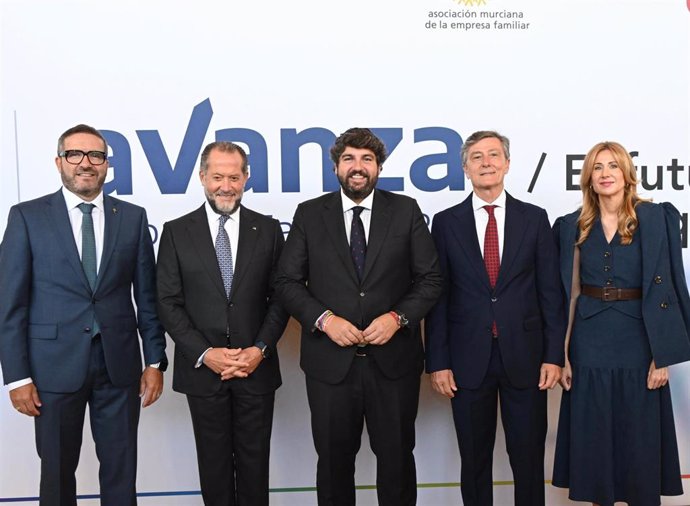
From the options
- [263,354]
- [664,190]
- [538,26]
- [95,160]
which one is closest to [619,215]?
[664,190]

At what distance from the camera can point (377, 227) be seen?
104 inches

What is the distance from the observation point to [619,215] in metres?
2.70

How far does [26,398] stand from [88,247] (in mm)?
628

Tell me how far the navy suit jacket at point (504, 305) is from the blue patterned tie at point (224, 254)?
877 millimetres

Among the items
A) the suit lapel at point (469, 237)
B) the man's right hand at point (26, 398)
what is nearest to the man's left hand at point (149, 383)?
the man's right hand at point (26, 398)

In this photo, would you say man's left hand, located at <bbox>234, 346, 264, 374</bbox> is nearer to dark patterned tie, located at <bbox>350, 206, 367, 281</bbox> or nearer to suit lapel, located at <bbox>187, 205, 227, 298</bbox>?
suit lapel, located at <bbox>187, 205, 227, 298</bbox>

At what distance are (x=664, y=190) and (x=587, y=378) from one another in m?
1.45

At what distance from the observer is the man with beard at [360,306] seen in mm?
2584

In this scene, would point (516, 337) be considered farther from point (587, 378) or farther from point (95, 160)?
point (95, 160)

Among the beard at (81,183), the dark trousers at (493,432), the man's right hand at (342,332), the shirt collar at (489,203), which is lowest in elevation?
A: the dark trousers at (493,432)

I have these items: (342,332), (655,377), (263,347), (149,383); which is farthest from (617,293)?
(149,383)

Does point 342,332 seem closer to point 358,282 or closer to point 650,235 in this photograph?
point 358,282

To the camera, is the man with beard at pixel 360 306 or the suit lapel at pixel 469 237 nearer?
the man with beard at pixel 360 306

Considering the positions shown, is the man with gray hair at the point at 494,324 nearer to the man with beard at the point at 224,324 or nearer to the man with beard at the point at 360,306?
the man with beard at the point at 360,306
